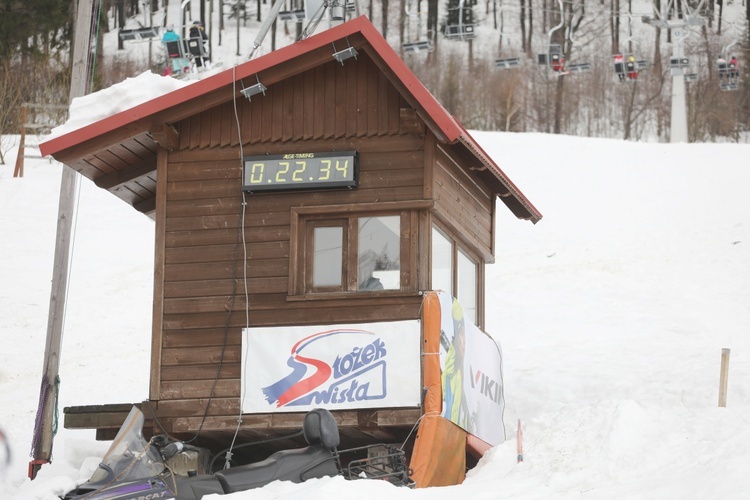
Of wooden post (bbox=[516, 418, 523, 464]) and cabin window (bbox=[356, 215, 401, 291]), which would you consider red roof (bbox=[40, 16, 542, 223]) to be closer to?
cabin window (bbox=[356, 215, 401, 291])

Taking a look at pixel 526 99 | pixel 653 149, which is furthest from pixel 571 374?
pixel 526 99

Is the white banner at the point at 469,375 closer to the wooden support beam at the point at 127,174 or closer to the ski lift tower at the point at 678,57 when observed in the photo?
the wooden support beam at the point at 127,174

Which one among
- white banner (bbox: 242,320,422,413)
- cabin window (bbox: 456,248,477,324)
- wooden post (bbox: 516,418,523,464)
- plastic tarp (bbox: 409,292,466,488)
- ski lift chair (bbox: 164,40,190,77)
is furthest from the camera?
ski lift chair (bbox: 164,40,190,77)

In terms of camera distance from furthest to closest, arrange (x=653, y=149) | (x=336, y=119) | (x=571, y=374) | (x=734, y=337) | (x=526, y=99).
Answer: (x=526, y=99)
(x=653, y=149)
(x=734, y=337)
(x=571, y=374)
(x=336, y=119)

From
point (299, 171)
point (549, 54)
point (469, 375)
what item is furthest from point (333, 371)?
point (549, 54)

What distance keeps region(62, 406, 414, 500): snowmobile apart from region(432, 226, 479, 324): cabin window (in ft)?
8.26

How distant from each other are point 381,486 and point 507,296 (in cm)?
1793

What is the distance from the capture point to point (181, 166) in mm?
14328

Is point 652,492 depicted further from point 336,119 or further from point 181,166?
point 181,166

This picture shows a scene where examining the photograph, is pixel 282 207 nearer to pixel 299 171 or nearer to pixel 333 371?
pixel 299 171

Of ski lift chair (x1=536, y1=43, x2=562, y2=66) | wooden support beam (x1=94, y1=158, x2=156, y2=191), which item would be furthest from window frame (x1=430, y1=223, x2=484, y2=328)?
ski lift chair (x1=536, y1=43, x2=562, y2=66)

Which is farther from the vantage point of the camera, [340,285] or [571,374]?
[571,374]

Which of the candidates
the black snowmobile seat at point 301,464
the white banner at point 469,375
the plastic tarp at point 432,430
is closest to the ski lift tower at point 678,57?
the white banner at point 469,375

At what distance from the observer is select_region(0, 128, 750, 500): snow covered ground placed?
1081 cm
